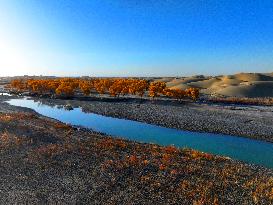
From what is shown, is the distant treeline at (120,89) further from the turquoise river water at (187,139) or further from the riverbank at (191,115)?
the turquoise river water at (187,139)

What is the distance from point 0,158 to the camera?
33406mm

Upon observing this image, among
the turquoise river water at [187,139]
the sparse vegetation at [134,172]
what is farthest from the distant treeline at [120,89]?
the sparse vegetation at [134,172]

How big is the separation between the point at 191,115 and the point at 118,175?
143 feet

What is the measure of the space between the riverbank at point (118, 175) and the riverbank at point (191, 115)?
21303 millimetres

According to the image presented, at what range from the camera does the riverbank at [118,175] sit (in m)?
25.3

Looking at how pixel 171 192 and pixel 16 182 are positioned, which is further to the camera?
pixel 16 182

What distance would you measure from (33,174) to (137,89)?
7945 centimetres

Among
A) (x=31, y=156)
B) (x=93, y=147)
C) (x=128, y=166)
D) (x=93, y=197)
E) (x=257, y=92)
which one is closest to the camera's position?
(x=93, y=197)

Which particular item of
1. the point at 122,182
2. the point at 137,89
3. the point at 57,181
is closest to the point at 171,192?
the point at 122,182

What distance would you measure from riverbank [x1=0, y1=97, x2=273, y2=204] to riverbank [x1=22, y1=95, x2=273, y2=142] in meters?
21.3

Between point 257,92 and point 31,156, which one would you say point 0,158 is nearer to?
point 31,156

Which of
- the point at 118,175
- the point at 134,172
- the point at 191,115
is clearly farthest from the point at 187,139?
the point at 118,175

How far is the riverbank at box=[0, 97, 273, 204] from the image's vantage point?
25.3 m

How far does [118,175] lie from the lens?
29.5 m
